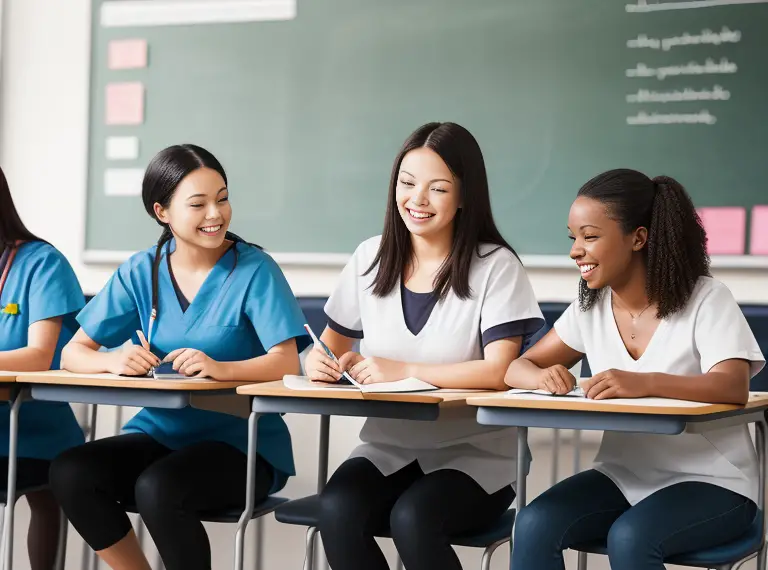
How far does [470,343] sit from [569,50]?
1637 millimetres

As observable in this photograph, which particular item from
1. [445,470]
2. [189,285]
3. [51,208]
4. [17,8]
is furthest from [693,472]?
[17,8]

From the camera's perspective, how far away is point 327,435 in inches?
99.9

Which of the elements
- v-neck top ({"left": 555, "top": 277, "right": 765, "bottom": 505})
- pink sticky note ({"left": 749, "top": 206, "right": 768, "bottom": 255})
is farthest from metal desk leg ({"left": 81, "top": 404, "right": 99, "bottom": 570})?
pink sticky note ({"left": 749, "top": 206, "right": 768, "bottom": 255})

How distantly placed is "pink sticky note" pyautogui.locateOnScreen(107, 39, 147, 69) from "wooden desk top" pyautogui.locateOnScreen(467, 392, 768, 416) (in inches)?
110

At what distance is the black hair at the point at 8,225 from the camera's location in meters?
2.79

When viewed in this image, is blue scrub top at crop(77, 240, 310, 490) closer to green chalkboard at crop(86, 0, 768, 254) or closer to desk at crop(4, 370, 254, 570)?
desk at crop(4, 370, 254, 570)

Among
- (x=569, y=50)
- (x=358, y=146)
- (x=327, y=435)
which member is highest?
(x=569, y=50)

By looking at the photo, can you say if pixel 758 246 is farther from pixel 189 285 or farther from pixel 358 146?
pixel 189 285

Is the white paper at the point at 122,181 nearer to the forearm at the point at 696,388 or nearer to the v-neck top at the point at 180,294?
the v-neck top at the point at 180,294

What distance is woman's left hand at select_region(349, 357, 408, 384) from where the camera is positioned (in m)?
2.14

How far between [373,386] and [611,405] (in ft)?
1.55

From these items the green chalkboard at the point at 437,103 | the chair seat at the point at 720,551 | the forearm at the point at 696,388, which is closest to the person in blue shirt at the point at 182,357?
the chair seat at the point at 720,551

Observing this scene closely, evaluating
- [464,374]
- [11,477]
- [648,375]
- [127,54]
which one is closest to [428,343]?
[464,374]

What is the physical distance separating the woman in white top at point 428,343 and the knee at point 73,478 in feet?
1.80
